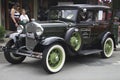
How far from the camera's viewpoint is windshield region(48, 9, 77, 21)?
9.12 metres

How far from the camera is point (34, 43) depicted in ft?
26.8

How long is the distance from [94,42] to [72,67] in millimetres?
1370

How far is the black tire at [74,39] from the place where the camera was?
845cm

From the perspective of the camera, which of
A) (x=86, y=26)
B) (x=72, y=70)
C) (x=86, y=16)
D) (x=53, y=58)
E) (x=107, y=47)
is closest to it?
(x=53, y=58)

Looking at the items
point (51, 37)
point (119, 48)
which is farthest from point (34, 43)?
point (119, 48)

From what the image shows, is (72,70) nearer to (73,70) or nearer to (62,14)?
(73,70)

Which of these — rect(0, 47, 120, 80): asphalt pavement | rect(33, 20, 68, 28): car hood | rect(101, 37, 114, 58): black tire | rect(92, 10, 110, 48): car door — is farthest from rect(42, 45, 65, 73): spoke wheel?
rect(101, 37, 114, 58): black tire

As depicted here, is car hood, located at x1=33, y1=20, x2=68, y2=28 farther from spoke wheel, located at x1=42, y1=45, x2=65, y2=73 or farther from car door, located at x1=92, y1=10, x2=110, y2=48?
car door, located at x1=92, y1=10, x2=110, y2=48

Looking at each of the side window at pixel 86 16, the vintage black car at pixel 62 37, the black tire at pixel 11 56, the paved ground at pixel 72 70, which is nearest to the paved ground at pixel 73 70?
the paved ground at pixel 72 70

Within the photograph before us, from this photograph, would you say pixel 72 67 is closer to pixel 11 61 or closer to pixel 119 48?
pixel 11 61

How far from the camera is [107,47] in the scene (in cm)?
1005

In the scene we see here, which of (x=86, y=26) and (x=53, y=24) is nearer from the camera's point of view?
(x=53, y=24)

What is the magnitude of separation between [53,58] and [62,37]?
2.72 ft

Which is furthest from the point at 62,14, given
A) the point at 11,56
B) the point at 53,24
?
the point at 11,56
